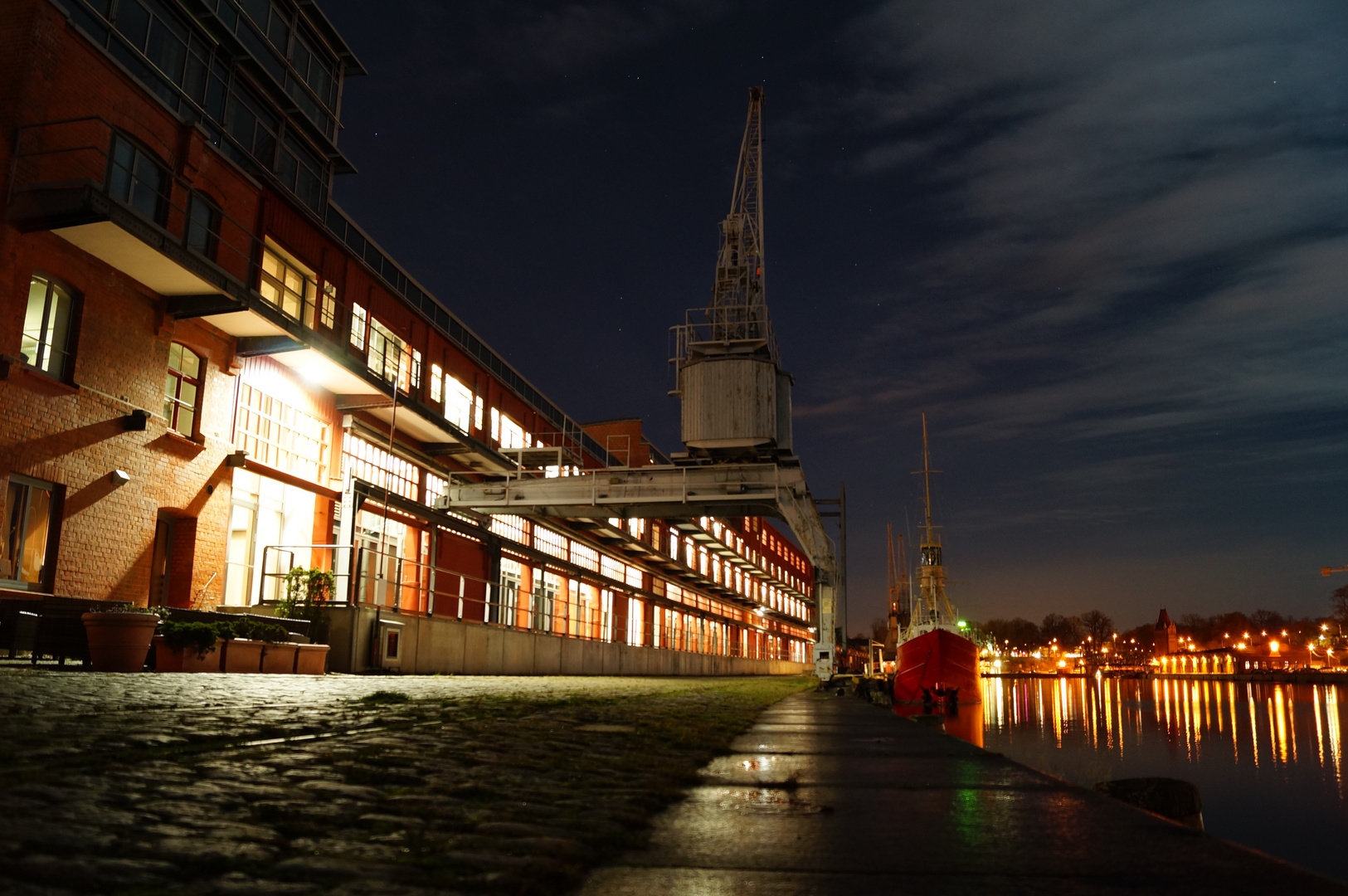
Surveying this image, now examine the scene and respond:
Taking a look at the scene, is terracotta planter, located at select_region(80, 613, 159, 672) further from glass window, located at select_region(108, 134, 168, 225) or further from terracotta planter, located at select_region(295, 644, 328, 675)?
glass window, located at select_region(108, 134, 168, 225)

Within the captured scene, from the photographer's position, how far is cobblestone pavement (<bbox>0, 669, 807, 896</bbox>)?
66.0 inches

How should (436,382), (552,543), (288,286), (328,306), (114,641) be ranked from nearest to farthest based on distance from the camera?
1. (114,641)
2. (288,286)
3. (328,306)
4. (436,382)
5. (552,543)

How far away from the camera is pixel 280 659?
14016mm

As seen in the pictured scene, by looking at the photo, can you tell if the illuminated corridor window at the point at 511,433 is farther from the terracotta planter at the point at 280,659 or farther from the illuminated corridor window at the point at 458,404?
the terracotta planter at the point at 280,659

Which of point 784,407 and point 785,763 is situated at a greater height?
point 784,407

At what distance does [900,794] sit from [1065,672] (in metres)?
187

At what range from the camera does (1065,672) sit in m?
171

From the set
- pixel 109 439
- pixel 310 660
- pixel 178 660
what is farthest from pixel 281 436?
pixel 178 660

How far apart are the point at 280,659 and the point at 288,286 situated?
1079 centimetres

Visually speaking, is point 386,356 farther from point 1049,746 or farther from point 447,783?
point 447,783

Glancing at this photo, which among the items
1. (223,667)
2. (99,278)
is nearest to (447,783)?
(223,667)

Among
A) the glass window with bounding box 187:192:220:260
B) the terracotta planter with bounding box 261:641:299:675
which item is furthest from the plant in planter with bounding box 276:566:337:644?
the glass window with bounding box 187:192:220:260

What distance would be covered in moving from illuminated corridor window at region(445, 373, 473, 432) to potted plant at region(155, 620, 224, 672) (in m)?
16.4

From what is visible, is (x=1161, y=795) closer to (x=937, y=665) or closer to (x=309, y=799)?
(x=309, y=799)
